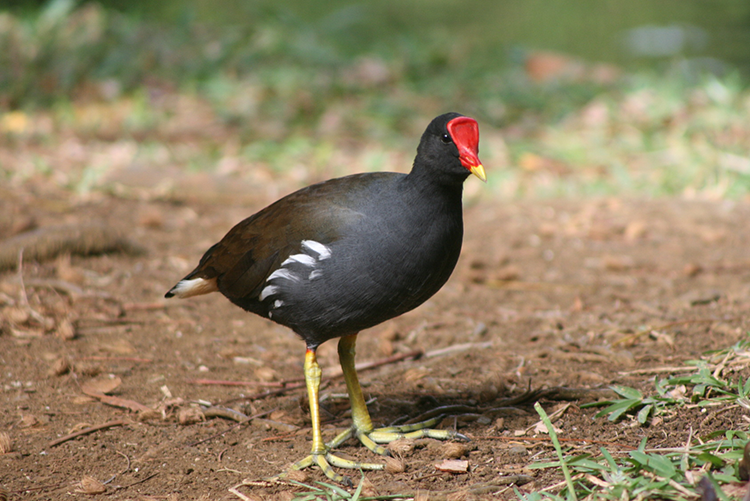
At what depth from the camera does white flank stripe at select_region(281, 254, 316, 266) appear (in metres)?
3.23

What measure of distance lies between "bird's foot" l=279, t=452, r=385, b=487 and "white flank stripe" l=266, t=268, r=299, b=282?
0.79 metres

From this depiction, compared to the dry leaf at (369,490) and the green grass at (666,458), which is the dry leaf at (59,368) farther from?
the green grass at (666,458)

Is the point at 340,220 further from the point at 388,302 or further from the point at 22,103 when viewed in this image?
the point at 22,103

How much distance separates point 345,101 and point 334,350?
5.45m

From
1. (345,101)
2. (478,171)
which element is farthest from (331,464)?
(345,101)

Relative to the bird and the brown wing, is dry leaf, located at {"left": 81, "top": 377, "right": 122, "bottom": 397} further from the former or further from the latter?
the bird

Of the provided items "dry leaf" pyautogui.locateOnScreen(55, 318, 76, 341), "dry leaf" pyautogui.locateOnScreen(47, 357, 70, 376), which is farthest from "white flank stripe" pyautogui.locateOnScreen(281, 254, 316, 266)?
"dry leaf" pyautogui.locateOnScreen(55, 318, 76, 341)

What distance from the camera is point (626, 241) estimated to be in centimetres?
595

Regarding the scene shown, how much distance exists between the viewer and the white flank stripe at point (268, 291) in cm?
336

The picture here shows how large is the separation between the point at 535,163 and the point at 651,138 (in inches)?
56.6

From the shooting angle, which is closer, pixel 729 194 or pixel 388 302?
pixel 388 302

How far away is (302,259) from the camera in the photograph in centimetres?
326

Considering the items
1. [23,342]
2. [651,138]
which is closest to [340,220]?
[23,342]

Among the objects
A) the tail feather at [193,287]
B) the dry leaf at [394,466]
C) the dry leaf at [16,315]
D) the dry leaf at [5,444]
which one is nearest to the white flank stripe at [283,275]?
the tail feather at [193,287]
